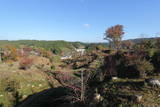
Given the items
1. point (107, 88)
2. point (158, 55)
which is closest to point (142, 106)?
point (107, 88)

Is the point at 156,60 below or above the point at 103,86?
above

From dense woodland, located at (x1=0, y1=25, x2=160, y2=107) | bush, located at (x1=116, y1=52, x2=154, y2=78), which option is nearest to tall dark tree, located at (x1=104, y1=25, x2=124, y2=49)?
dense woodland, located at (x1=0, y1=25, x2=160, y2=107)

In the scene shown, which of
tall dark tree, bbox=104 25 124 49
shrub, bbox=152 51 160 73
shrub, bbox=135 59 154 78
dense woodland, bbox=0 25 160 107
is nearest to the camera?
dense woodland, bbox=0 25 160 107

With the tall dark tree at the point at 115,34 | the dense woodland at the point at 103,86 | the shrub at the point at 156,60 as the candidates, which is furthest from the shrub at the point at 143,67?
the tall dark tree at the point at 115,34

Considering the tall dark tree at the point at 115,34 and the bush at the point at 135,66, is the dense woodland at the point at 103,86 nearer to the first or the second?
the bush at the point at 135,66

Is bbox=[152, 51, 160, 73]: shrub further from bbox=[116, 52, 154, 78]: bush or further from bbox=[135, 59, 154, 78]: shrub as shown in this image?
bbox=[135, 59, 154, 78]: shrub

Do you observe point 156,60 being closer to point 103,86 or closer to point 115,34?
point 103,86

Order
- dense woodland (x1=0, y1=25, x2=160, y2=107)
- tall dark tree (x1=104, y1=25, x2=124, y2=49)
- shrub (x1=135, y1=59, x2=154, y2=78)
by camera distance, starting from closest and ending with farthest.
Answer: dense woodland (x1=0, y1=25, x2=160, y2=107) → shrub (x1=135, y1=59, x2=154, y2=78) → tall dark tree (x1=104, y1=25, x2=124, y2=49)

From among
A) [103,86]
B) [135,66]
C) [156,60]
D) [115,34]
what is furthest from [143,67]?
[115,34]

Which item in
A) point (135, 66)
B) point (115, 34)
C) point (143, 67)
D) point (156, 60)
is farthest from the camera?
point (115, 34)

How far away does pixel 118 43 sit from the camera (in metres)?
32.4

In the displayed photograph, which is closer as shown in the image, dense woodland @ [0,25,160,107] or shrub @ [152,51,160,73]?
dense woodland @ [0,25,160,107]

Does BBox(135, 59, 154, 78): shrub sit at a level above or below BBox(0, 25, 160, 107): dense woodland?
above

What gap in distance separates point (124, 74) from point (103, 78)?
5.31ft
